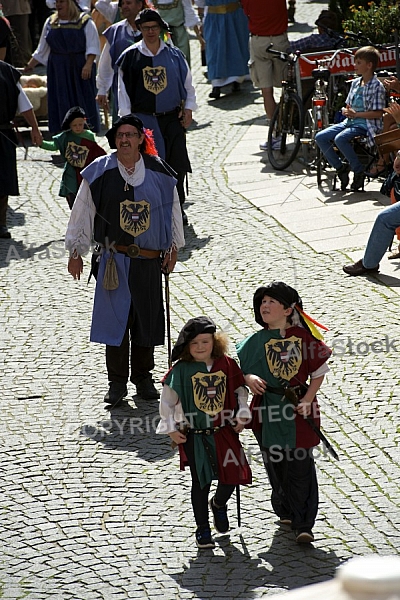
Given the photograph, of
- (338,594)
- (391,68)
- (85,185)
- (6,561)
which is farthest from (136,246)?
(391,68)

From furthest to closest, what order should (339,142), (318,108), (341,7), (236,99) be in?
(236,99)
(341,7)
(318,108)
(339,142)

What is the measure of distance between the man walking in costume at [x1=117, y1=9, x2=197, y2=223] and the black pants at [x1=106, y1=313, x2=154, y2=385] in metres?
3.39

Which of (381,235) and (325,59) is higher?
(325,59)

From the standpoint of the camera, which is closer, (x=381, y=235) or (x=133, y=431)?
(x=133, y=431)

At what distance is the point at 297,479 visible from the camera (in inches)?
200

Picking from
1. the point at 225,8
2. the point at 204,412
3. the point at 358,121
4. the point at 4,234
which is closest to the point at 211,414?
the point at 204,412

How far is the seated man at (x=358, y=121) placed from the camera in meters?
10.4

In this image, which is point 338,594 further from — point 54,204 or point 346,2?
point 346,2

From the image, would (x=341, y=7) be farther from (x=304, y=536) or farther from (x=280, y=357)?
(x=304, y=536)

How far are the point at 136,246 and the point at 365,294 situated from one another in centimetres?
225

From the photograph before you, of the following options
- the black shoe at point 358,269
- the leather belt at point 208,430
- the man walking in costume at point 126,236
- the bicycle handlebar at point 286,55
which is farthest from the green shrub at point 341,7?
the leather belt at point 208,430

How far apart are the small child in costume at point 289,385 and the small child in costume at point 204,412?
0.37 feet

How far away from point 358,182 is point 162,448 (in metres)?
5.36

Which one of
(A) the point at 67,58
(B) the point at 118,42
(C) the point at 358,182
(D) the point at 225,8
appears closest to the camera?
(C) the point at 358,182
